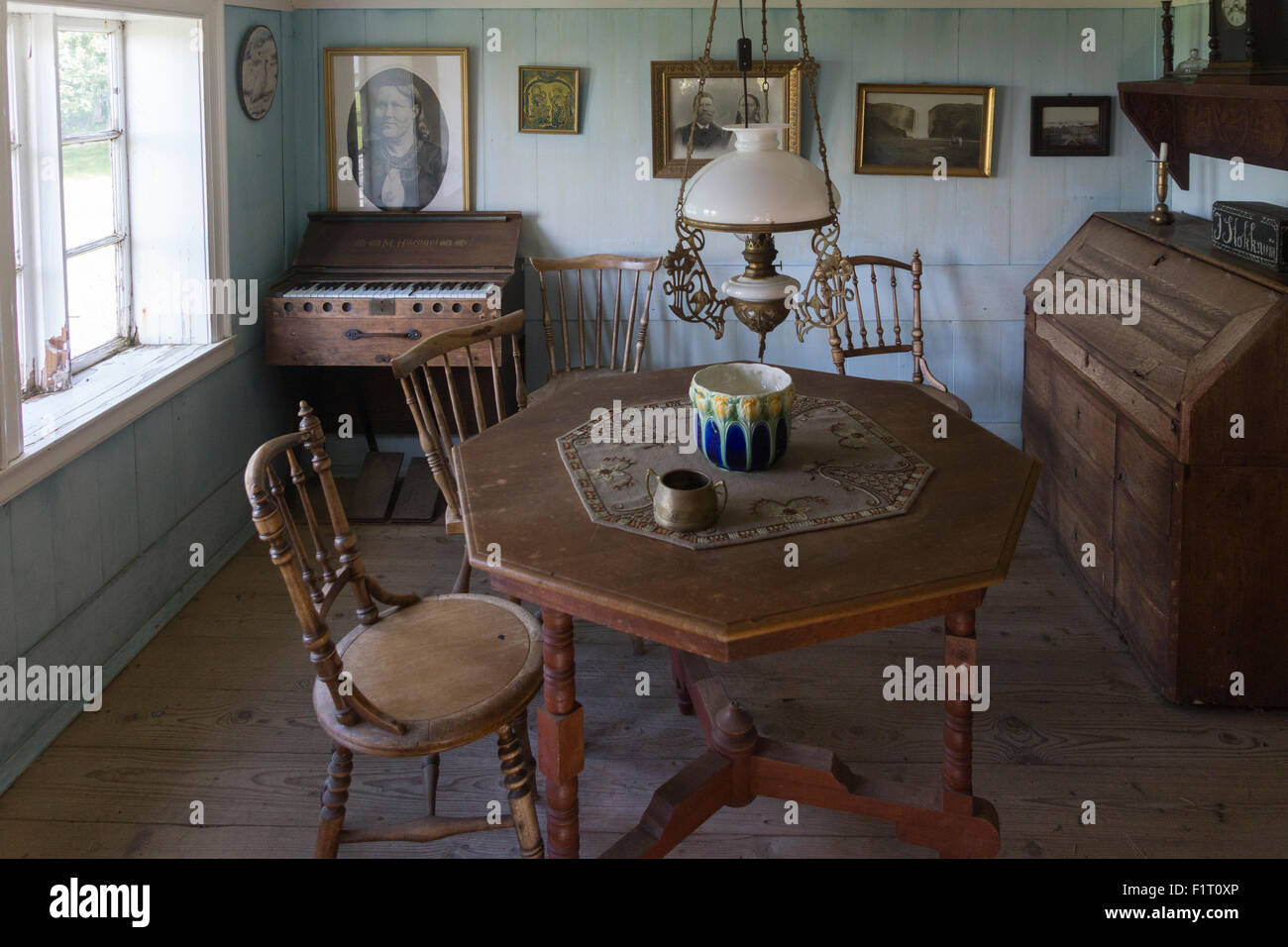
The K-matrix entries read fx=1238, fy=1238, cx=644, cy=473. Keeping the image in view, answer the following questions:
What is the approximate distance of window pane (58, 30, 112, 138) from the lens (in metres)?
3.64

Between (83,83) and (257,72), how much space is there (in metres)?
0.84

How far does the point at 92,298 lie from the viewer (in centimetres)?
389

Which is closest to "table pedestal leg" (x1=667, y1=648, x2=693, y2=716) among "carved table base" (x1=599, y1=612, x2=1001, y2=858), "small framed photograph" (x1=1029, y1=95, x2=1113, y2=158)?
"carved table base" (x1=599, y1=612, x2=1001, y2=858)

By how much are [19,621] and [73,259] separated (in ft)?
4.06

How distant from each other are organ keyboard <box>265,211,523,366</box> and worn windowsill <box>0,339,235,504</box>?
31cm

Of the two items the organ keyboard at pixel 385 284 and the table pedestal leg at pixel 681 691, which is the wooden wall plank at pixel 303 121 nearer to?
the organ keyboard at pixel 385 284

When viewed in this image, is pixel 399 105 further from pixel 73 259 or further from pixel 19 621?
pixel 19 621

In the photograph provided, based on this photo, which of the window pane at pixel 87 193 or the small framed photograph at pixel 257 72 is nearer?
the window pane at pixel 87 193

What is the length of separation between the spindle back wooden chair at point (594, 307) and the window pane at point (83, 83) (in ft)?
5.16

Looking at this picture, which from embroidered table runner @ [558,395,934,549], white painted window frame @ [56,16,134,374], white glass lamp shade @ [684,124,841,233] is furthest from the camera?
white painted window frame @ [56,16,134,374]

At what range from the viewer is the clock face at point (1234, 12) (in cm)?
351

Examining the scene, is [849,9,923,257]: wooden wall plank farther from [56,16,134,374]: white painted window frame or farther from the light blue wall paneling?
[56,16,134,374]: white painted window frame

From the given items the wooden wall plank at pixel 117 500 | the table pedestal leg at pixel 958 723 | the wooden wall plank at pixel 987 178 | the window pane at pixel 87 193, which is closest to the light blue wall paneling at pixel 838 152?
the wooden wall plank at pixel 987 178

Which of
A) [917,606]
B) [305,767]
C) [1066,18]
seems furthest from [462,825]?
[1066,18]
